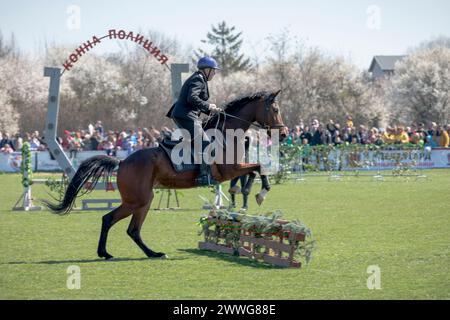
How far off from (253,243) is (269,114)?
8.34ft

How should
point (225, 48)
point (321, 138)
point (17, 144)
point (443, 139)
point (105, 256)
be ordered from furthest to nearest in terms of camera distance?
point (225, 48) → point (17, 144) → point (443, 139) → point (321, 138) → point (105, 256)

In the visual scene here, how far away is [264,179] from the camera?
45.5 ft

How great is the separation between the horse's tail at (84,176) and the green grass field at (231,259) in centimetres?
85

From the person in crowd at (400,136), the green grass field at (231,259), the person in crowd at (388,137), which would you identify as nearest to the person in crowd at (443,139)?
the person in crowd at (400,136)

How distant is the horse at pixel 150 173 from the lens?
44.6ft

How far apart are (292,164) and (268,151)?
3.48 meters

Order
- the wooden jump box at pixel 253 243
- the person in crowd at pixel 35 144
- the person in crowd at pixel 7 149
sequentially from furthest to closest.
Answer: the person in crowd at pixel 7 149
the person in crowd at pixel 35 144
the wooden jump box at pixel 253 243

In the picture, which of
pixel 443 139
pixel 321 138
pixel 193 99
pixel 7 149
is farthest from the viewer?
pixel 7 149

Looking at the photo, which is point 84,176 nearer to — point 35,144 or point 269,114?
point 269,114

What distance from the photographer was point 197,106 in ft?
44.9

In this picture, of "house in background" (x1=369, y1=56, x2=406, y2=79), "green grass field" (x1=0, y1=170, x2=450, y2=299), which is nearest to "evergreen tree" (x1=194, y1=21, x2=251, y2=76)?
"house in background" (x1=369, y1=56, x2=406, y2=79)

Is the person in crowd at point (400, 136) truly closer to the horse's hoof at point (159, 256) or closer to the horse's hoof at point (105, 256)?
the horse's hoof at point (159, 256)

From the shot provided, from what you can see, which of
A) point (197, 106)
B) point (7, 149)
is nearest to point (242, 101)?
point (197, 106)

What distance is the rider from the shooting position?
13672mm
